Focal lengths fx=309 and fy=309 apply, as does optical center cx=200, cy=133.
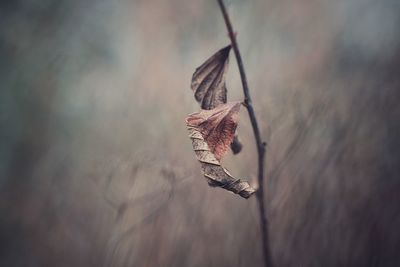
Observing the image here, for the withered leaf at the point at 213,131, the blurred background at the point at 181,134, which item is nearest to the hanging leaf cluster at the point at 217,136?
the withered leaf at the point at 213,131

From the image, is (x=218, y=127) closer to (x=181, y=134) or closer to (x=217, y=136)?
(x=217, y=136)

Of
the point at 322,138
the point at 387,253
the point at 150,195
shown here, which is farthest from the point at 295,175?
the point at 150,195

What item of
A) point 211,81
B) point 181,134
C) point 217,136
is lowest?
point 217,136

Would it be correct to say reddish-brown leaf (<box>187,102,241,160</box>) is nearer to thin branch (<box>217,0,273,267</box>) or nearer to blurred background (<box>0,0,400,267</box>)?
thin branch (<box>217,0,273,267</box>)

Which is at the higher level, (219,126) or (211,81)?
(211,81)

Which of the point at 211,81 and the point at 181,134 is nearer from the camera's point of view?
the point at 211,81

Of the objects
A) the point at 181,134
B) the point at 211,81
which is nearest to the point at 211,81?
the point at 211,81

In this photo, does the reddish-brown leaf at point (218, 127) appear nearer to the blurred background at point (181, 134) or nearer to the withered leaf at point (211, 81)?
the withered leaf at point (211, 81)

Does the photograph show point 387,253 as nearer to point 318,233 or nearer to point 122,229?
point 318,233
